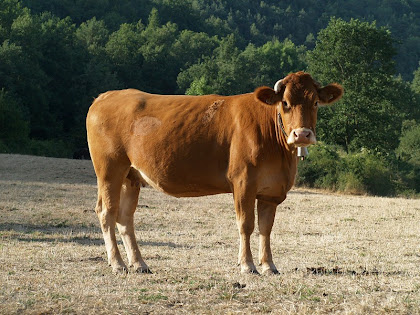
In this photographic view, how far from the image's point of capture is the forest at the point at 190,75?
43.8 meters

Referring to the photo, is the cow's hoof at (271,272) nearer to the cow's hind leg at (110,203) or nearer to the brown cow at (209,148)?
the brown cow at (209,148)

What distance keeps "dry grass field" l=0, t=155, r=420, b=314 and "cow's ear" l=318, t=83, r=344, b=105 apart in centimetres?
229

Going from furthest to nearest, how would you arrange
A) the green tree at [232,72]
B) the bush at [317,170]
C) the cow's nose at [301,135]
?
1. the green tree at [232,72]
2. the bush at [317,170]
3. the cow's nose at [301,135]

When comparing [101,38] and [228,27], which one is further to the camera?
[228,27]

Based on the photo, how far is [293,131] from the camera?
9000 millimetres

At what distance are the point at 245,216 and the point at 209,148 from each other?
3.35ft

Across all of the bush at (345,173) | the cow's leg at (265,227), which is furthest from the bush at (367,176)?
the cow's leg at (265,227)

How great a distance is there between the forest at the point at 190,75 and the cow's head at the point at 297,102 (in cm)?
2805

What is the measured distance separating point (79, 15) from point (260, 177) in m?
107

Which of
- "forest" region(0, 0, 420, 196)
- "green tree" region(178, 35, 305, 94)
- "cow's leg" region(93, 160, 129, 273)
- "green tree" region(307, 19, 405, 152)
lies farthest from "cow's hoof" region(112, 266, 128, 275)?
"green tree" region(178, 35, 305, 94)

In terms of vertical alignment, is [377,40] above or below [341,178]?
above

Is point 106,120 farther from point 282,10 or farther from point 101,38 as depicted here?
point 282,10

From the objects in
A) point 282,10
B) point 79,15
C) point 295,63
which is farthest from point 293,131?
point 282,10

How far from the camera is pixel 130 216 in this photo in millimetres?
10188
